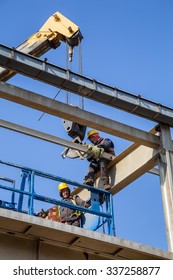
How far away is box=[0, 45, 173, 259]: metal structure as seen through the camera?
12039 millimetres

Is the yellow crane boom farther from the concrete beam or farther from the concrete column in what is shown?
the concrete column

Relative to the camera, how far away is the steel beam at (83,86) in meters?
12.1

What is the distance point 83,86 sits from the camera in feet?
41.2

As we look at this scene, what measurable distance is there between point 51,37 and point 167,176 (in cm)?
926

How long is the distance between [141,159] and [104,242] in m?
3.27

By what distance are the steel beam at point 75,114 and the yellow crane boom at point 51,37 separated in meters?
7.07

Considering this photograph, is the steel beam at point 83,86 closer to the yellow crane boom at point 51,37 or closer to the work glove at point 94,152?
the work glove at point 94,152

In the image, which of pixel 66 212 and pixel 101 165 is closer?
pixel 66 212

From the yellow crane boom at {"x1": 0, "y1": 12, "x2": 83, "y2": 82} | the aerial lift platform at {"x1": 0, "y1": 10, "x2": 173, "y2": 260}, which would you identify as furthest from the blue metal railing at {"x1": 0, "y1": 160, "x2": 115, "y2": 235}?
the yellow crane boom at {"x1": 0, "y1": 12, "x2": 83, "y2": 82}

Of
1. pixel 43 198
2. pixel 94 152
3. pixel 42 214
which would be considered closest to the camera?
pixel 43 198

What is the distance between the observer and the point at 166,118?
13.2 meters

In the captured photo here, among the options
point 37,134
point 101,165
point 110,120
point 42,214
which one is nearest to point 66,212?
point 42,214

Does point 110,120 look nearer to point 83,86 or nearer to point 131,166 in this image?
point 83,86
